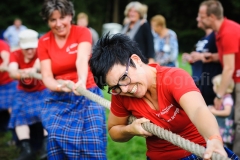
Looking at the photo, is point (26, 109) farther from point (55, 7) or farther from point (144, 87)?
point (144, 87)

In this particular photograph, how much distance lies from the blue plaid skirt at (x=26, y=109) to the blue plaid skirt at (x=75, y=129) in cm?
143

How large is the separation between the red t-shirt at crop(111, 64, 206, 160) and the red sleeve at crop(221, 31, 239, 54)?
206cm

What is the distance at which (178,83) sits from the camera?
6.95 feet

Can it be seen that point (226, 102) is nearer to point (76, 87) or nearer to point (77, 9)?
point (76, 87)

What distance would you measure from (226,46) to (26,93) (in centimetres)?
260

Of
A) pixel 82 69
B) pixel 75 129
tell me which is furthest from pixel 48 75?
pixel 75 129

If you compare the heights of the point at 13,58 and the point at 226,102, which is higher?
the point at 13,58

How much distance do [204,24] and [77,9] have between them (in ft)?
79.7

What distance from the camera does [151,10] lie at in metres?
30.2

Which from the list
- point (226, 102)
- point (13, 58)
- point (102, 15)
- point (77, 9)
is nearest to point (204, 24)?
point (226, 102)

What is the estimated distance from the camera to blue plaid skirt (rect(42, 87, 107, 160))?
134 inches

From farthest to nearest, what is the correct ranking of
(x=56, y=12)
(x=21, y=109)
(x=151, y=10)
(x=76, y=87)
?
(x=151, y=10)
(x=21, y=109)
(x=56, y=12)
(x=76, y=87)

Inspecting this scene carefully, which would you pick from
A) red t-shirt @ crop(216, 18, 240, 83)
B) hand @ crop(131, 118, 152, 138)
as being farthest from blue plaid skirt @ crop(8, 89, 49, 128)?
hand @ crop(131, 118, 152, 138)

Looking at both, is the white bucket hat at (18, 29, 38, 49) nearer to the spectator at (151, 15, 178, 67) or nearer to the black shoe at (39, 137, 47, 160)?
the black shoe at (39, 137, 47, 160)
